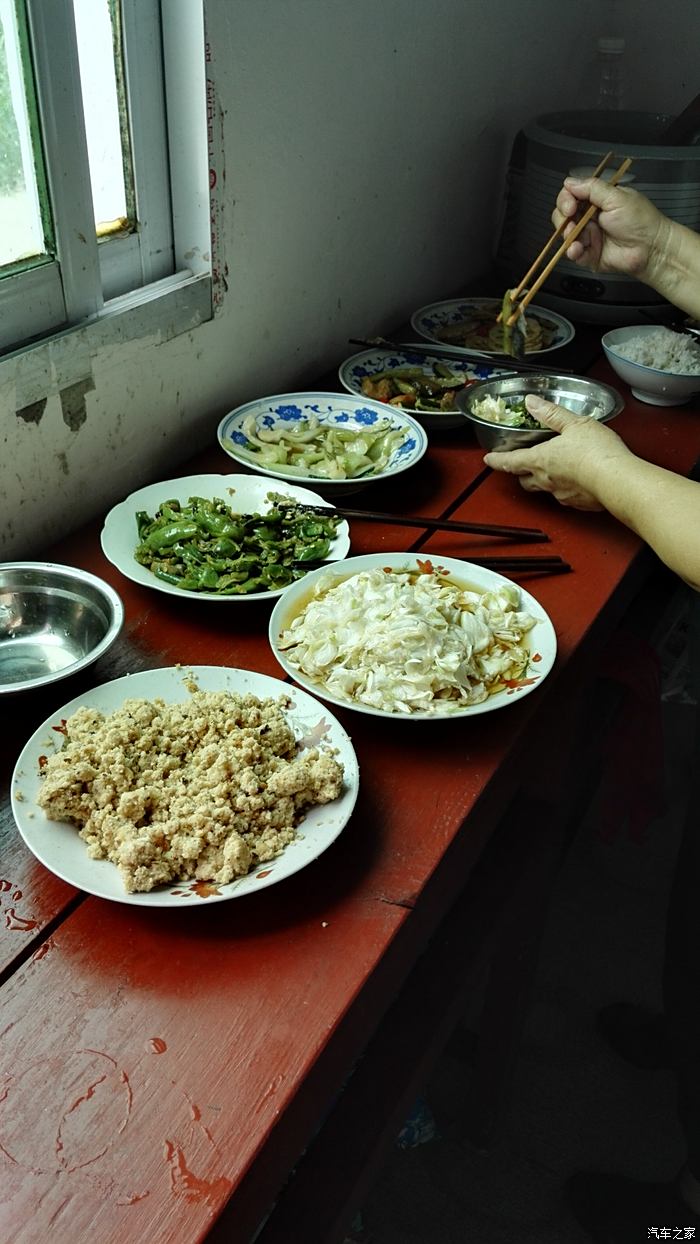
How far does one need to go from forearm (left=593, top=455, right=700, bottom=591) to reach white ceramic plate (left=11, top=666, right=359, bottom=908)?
2.21 feet

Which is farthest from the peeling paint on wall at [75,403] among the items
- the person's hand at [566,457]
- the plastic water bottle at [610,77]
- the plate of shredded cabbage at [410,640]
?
the plastic water bottle at [610,77]

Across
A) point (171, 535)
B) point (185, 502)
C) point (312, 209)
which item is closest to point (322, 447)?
point (185, 502)

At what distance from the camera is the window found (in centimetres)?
150

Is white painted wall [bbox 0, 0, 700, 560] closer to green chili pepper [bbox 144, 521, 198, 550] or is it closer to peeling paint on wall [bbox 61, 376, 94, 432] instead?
peeling paint on wall [bbox 61, 376, 94, 432]

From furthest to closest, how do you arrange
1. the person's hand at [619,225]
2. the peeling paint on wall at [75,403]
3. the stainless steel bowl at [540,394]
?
the person's hand at [619,225] → the stainless steel bowl at [540,394] → the peeling paint on wall at [75,403]

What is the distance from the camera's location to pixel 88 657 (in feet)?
4.25

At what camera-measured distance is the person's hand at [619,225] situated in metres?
2.18

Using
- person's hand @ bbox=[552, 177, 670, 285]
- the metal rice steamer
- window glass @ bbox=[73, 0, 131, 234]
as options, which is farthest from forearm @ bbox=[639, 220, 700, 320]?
window glass @ bbox=[73, 0, 131, 234]

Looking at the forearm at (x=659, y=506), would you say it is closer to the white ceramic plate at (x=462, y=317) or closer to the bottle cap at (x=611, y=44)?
the white ceramic plate at (x=462, y=317)

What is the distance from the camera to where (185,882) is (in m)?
1.07

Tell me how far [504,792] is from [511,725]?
0.51ft

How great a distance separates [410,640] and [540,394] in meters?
1.10

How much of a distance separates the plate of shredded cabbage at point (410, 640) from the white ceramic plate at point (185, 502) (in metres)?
0.11

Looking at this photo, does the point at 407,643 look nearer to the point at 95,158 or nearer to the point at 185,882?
the point at 185,882
